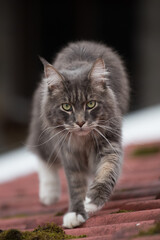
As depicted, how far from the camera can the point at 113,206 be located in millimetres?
3730

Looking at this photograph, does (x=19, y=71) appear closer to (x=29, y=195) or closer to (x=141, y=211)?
(x=29, y=195)

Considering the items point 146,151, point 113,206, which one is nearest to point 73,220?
point 113,206

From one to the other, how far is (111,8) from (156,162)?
20.4ft

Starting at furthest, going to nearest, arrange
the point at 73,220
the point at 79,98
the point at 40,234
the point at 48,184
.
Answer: the point at 48,184
the point at 79,98
the point at 73,220
the point at 40,234

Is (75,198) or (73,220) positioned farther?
(75,198)

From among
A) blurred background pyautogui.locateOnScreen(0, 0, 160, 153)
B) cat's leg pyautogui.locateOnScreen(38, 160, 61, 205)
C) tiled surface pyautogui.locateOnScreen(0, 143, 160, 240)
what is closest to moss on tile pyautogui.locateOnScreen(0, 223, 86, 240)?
tiled surface pyautogui.locateOnScreen(0, 143, 160, 240)

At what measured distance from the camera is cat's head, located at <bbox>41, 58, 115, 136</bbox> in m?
3.83

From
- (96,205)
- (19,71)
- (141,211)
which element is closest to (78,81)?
(96,205)

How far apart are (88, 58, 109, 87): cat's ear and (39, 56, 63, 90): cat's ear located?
230mm

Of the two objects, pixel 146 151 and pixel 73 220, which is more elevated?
pixel 146 151

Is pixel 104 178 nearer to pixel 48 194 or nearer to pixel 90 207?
pixel 90 207

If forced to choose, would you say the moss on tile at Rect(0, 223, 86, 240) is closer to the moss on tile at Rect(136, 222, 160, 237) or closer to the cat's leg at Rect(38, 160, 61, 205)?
the moss on tile at Rect(136, 222, 160, 237)

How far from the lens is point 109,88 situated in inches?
160

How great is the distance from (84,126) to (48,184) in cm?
137
